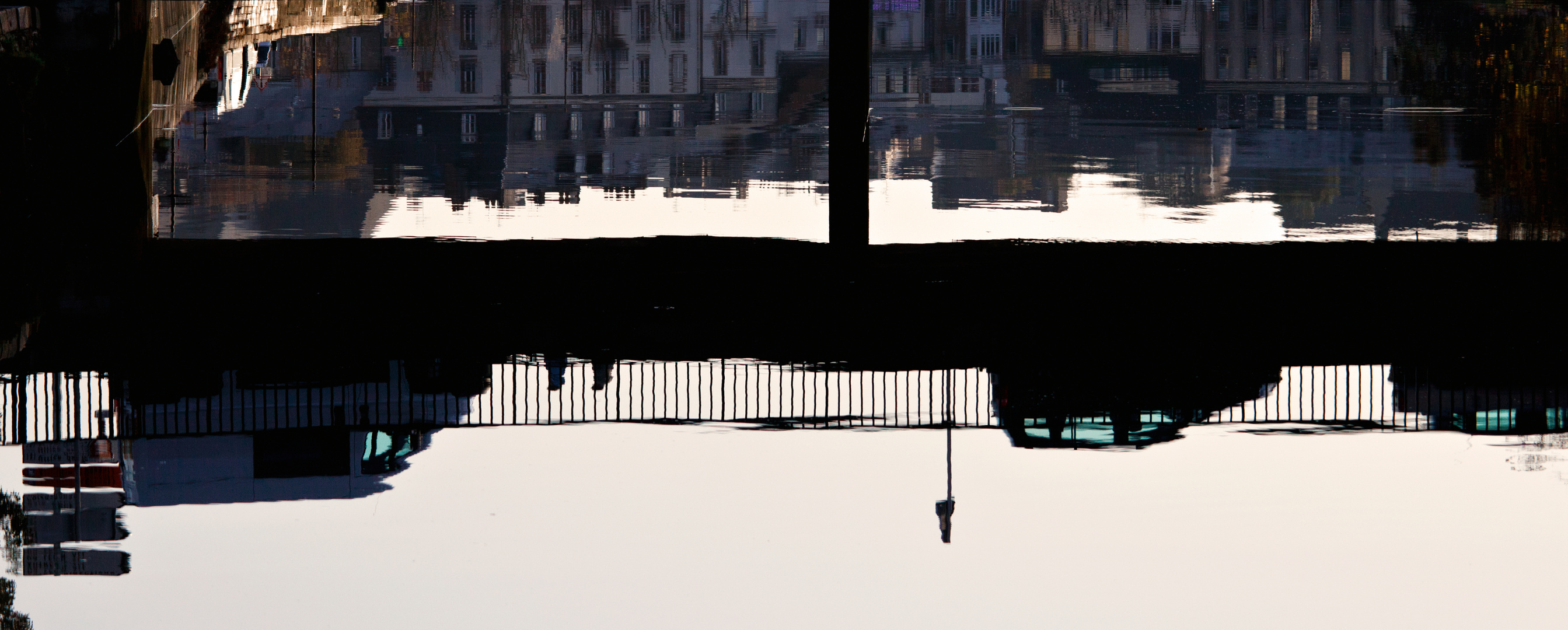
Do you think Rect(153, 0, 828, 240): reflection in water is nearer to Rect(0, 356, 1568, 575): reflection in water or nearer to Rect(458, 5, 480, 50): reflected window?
Rect(458, 5, 480, 50): reflected window

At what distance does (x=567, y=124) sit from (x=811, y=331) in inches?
1574

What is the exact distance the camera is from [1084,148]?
2154 inches

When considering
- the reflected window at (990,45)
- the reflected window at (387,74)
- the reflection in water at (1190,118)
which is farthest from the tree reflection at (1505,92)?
the reflected window at (387,74)

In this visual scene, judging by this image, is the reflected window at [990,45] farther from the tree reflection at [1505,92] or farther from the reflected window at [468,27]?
the reflected window at [468,27]

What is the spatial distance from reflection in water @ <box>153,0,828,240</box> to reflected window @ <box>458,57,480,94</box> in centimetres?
7

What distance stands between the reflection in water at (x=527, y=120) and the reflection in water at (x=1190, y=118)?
4.46 metres

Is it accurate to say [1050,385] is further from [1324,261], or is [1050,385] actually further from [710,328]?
[1324,261]

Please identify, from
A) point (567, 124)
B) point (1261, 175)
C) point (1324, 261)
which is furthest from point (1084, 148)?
point (1324, 261)

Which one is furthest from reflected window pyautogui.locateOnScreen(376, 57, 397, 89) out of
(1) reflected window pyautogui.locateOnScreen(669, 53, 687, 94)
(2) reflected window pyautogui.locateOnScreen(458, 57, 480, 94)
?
(1) reflected window pyautogui.locateOnScreen(669, 53, 687, 94)

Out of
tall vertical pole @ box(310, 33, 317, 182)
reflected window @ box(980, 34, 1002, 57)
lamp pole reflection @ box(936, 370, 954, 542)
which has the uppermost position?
reflected window @ box(980, 34, 1002, 57)

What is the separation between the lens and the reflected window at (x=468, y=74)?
53.6 m

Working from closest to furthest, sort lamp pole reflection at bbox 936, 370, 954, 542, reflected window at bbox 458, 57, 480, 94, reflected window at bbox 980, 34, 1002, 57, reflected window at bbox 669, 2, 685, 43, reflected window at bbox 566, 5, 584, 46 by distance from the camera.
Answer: lamp pole reflection at bbox 936, 370, 954, 542 → reflected window at bbox 669, 2, 685, 43 → reflected window at bbox 566, 5, 584, 46 → reflected window at bbox 458, 57, 480, 94 → reflected window at bbox 980, 34, 1002, 57

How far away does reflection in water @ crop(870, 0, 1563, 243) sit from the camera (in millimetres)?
45688

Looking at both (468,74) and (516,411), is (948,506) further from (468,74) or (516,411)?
(468,74)
